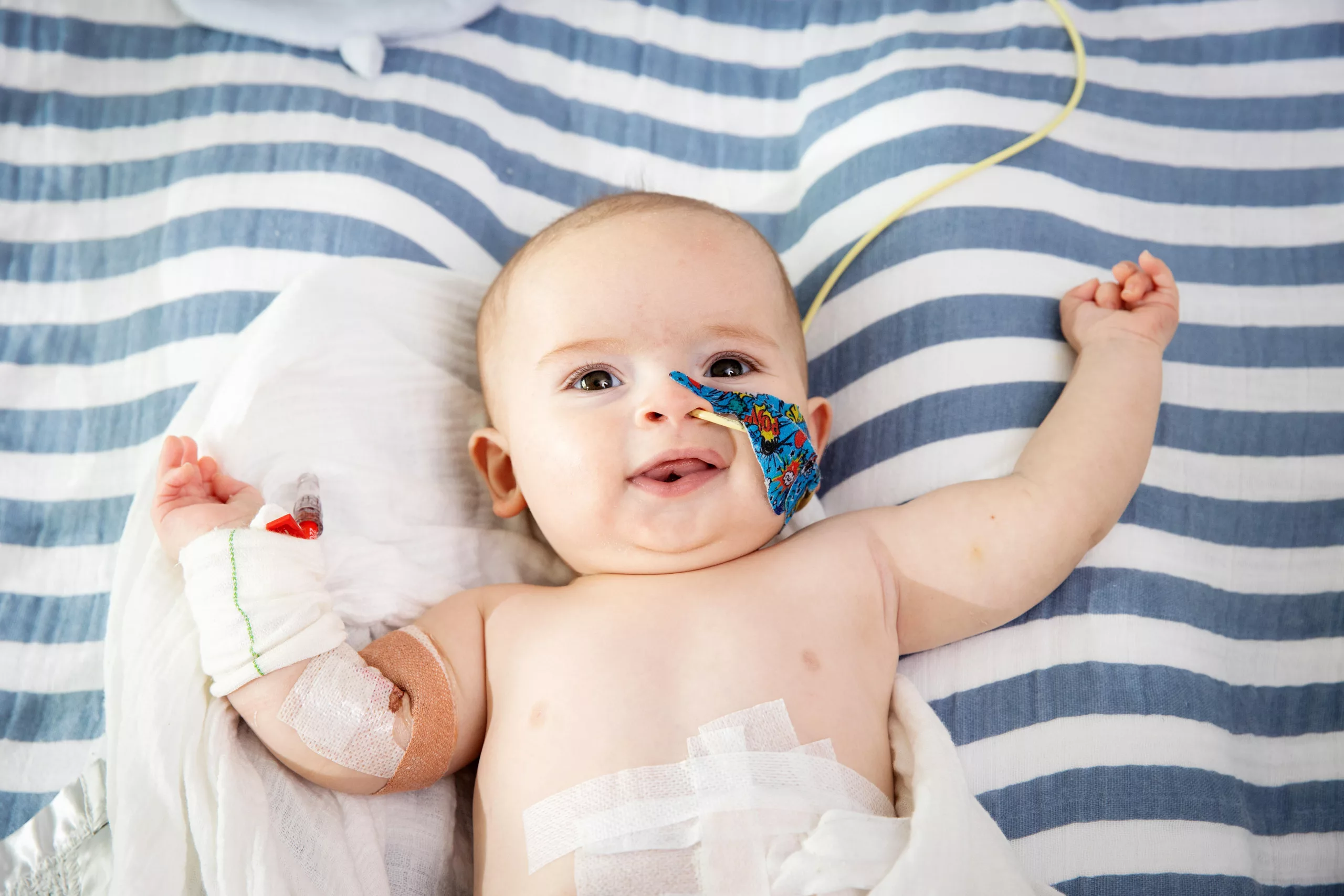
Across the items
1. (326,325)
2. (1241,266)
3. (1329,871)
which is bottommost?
(1329,871)

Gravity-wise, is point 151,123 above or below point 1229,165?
below

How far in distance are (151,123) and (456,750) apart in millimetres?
1252

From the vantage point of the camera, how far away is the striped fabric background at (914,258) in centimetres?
138

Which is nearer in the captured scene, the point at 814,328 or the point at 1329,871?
the point at 1329,871

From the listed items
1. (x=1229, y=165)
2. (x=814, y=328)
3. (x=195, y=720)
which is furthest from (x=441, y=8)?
(x=1229, y=165)

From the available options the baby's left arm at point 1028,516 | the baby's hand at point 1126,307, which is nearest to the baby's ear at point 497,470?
the baby's left arm at point 1028,516

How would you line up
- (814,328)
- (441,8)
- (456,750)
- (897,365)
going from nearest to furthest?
(456,750)
(897,365)
(814,328)
(441,8)

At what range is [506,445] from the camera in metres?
1.43

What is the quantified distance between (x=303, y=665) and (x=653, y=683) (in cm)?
40

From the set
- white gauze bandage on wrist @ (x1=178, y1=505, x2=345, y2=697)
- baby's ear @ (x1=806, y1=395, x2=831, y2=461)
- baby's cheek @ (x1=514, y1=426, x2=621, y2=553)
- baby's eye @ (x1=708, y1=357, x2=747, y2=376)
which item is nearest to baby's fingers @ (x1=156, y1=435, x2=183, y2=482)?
white gauze bandage on wrist @ (x1=178, y1=505, x2=345, y2=697)

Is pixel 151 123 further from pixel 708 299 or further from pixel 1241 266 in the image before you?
pixel 1241 266

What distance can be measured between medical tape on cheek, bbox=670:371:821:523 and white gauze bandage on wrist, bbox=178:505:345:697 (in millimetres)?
513

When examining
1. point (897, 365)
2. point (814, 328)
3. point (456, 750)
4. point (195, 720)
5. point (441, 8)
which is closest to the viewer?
point (195, 720)

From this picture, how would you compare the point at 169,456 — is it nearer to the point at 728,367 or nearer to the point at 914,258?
the point at 728,367
